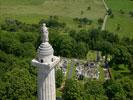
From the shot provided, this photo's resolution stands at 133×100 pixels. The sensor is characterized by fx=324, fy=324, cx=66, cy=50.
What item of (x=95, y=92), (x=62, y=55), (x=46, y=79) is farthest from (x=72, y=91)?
(x=62, y=55)

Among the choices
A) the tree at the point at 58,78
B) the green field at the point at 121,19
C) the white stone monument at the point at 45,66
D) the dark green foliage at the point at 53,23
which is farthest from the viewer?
the dark green foliage at the point at 53,23

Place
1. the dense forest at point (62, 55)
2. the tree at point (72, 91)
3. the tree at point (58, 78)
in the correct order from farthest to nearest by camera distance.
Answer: the tree at point (58, 78) < the dense forest at point (62, 55) < the tree at point (72, 91)

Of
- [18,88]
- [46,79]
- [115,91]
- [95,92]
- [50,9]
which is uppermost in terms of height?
[50,9]

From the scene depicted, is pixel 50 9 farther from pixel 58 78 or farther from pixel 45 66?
pixel 45 66

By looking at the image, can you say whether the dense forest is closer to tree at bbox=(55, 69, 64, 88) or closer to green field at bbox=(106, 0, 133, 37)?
tree at bbox=(55, 69, 64, 88)

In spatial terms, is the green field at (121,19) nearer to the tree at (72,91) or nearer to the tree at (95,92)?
the tree at (95,92)

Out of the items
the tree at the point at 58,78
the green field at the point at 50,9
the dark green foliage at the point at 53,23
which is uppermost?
the green field at the point at 50,9

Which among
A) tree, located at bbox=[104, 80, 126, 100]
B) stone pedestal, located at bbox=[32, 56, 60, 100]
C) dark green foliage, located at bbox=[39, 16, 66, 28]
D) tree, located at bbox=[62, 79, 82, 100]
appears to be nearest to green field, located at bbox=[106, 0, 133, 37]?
dark green foliage, located at bbox=[39, 16, 66, 28]

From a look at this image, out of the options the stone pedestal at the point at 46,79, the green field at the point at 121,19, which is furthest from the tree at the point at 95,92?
the green field at the point at 121,19
